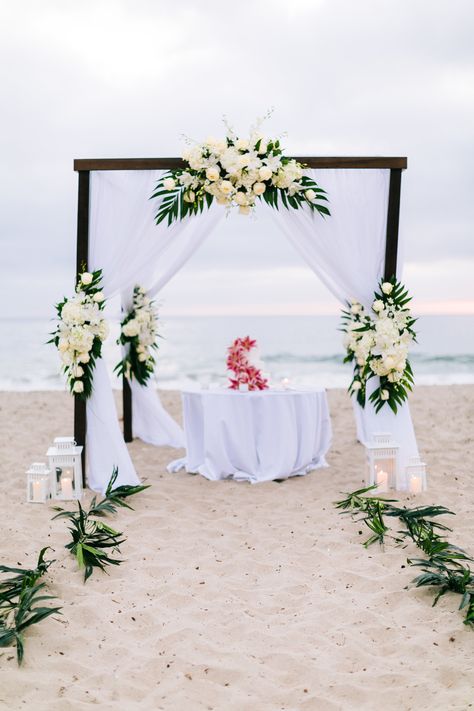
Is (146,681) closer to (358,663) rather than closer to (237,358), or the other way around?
(358,663)

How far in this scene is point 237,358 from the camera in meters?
6.27

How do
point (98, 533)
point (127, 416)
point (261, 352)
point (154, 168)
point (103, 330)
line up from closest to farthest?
1. point (98, 533)
2. point (103, 330)
3. point (154, 168)
4. point (127, 416)
5. point (261, 352)

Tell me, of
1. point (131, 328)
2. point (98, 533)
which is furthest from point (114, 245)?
point (98, 533)

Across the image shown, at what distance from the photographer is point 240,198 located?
18.5 feet

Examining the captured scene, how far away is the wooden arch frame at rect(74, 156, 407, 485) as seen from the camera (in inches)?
228

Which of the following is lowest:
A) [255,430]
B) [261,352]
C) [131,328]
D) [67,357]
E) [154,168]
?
[261,352]

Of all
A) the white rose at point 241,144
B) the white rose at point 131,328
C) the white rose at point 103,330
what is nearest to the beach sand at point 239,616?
the white rose at point 103,330

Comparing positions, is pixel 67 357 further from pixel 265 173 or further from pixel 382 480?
pixel 382 480

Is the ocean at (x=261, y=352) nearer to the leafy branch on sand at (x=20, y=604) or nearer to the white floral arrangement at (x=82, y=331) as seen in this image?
the white floral arrangement at (x=82, y=331)

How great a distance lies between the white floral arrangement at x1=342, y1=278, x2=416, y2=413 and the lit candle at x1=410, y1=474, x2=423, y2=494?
1.95ft

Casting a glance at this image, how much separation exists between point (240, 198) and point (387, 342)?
1.75 m

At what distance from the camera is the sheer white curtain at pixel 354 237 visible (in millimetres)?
5863

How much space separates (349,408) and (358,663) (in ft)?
22.8

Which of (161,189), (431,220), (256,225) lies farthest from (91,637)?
(256,225)
